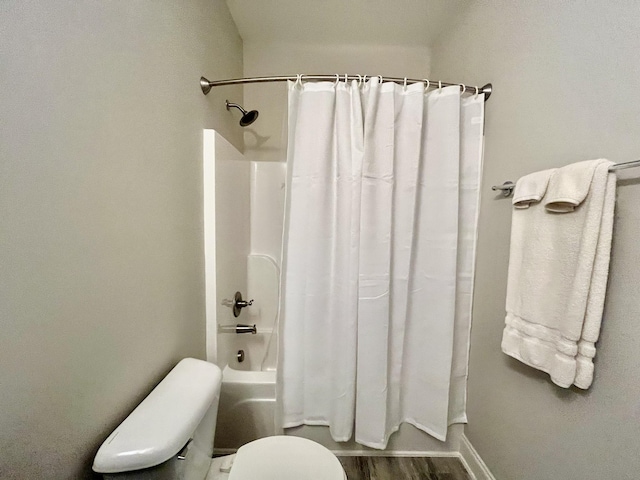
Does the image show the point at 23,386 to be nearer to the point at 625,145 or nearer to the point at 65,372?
the point at 65,372

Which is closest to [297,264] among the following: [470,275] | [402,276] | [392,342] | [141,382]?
[402,276]

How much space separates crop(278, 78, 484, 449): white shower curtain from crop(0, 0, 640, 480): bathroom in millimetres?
178

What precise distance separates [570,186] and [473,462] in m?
1.41

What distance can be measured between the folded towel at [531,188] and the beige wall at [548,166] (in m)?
0.09

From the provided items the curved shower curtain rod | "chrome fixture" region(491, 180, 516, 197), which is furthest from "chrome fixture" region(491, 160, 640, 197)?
the curved shower curtain rod

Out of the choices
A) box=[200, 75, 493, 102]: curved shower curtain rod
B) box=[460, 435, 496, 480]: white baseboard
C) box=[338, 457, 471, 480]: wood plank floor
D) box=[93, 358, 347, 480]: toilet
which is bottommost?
box=[338, 457, 471, 480]: wood plank floor

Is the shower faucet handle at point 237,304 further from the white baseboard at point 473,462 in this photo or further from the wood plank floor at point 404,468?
the white baseboard at point 473,462

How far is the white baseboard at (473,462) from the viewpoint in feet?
4.45

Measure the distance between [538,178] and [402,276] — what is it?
65 centimetres

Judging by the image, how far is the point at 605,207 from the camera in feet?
2.56

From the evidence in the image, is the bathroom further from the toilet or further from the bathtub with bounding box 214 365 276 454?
the bathtub with bounding box 214 365 276 454

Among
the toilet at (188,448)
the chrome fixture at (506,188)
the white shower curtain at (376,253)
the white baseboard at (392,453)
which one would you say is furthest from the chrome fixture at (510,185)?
the white baseboard at (392,453)

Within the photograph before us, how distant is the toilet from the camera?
2.12 feet

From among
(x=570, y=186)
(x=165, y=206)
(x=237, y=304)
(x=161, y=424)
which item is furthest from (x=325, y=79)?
(x=161, y=424)
